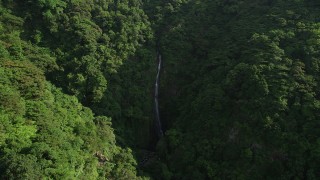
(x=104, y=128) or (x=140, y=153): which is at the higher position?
(x=104, y=128)

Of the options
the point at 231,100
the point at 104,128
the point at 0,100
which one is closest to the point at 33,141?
the point at 0,100

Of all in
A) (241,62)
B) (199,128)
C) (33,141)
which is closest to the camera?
(33,141)

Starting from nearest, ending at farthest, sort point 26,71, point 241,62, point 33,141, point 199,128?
point 33,141 < point 26,71 < point 199,128 < point 241,62

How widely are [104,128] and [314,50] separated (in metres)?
31.1

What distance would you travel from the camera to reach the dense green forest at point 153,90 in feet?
142

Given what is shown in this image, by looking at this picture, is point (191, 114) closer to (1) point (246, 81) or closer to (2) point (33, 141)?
(1) point (246, 81)

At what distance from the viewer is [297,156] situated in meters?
44.0

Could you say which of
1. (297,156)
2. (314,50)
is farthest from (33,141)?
(314,50)

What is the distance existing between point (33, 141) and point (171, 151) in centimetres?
1832

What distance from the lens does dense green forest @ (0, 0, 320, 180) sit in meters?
43.3

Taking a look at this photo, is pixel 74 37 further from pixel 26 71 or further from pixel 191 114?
pixel 191 114

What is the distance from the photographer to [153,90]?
203ft

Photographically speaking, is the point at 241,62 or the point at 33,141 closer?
the point at 33,141

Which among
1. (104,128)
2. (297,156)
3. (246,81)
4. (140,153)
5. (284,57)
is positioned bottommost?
(140,153)
